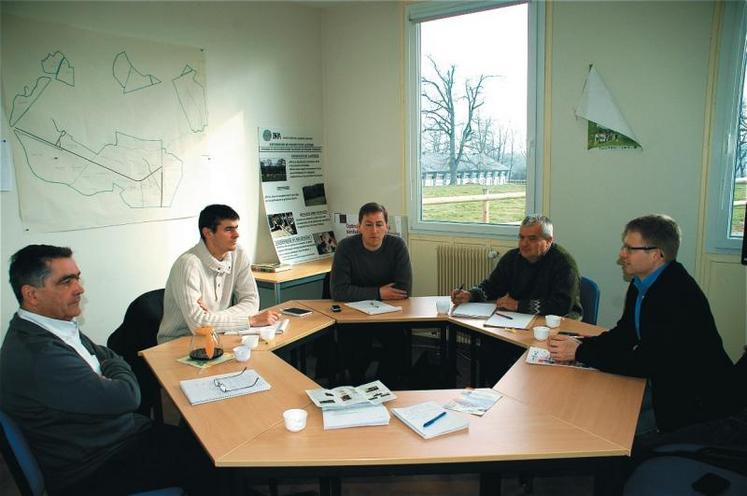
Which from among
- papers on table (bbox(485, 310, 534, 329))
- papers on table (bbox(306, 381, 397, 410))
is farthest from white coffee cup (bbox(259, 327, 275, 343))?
papers on table (bbox(485, 310, 534, 329))

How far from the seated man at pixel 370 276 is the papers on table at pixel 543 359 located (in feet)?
4.01

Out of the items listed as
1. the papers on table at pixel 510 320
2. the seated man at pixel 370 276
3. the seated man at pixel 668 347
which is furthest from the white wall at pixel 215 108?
the seated man at pixel 668 347

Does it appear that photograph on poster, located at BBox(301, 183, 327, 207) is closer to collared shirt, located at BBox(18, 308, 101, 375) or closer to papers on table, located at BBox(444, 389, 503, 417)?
collared shirt, located at BBox(18, 308, 101, 375)

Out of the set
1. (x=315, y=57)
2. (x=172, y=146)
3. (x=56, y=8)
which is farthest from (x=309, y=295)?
(x=56, y=8)

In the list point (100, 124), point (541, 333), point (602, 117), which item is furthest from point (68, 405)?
point (602, 117)

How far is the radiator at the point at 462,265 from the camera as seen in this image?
Result: 443cm

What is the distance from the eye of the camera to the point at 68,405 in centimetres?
174

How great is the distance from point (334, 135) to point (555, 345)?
11.6 feet

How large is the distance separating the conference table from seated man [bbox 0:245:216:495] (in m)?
0.21

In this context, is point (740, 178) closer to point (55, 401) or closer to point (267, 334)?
point (267, 334)

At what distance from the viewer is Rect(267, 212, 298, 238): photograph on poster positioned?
4.75 m

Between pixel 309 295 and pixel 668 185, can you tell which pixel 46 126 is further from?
pixel 668 185

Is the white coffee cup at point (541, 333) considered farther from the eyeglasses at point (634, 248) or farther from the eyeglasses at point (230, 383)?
the eyeglasses at point (230, 383)

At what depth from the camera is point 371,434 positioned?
1768mm
